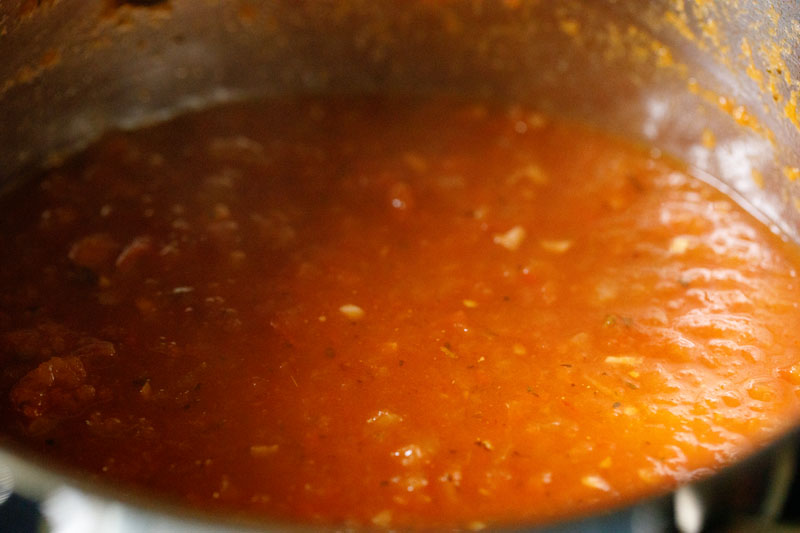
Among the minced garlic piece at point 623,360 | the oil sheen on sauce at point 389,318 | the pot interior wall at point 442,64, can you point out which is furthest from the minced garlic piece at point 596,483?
the pot interior wall at point 442,64

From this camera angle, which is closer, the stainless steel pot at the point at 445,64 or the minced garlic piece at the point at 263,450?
the minced garlic piece at the point at 263,450

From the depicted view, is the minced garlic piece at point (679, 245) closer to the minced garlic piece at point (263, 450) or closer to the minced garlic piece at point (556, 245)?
the minced garlic piece at point (556, 245)

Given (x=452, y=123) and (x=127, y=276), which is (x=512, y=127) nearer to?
(x=452, y=123)

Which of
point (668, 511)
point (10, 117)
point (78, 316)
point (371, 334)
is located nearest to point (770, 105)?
point (371, 334)

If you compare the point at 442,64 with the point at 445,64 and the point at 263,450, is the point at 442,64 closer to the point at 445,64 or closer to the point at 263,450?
the point at 445,64

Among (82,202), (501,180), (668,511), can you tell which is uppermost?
(501,180)

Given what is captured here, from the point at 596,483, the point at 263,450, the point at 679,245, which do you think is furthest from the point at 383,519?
the point at 679,245
